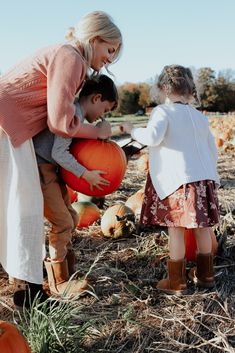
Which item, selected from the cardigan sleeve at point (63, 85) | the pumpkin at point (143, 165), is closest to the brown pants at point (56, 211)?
the cardigan sleeve at point (63, 85)

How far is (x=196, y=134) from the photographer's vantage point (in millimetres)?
3199

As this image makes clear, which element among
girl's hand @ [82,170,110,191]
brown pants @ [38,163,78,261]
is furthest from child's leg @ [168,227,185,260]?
brown pants @ [38,163,78,261]

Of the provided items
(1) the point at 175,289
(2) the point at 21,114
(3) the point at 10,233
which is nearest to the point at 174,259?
(1) the point at 175,289

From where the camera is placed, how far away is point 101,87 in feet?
10.2

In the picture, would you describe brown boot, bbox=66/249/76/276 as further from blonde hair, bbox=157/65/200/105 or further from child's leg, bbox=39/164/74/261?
blonde hair, bbox=157/65/200/105

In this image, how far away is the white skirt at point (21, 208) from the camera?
2.88 meters

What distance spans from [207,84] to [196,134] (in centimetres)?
3941

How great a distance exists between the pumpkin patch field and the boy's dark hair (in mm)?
989

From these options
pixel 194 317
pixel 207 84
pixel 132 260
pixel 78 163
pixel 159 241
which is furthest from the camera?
pixel 207 84

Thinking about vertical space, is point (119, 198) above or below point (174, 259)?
below

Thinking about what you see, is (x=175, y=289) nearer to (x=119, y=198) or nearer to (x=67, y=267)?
(x=67, y=267)

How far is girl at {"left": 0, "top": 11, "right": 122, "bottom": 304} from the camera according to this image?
283 centimetres

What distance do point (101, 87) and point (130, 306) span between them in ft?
4.23

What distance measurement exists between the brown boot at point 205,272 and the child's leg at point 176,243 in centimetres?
14
